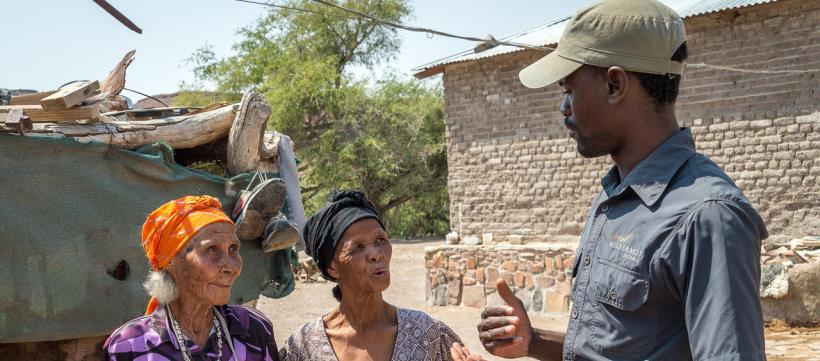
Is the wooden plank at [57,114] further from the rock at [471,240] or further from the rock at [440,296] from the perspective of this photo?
the rock at [471,240]

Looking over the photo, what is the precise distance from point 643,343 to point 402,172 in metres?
20.2

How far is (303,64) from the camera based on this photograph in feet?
70.6

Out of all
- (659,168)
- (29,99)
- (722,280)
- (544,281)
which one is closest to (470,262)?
(544,281)

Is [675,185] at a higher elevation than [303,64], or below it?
below

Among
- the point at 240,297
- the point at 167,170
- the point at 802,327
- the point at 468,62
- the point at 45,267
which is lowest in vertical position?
the point at 802,327

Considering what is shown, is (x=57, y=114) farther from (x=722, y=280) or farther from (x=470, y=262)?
(x=470, y=262)

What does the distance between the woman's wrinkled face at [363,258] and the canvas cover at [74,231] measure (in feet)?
5.62

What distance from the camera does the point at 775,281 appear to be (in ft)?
29.4

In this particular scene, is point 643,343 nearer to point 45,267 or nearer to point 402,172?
point 45,267

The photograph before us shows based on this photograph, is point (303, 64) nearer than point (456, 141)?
No

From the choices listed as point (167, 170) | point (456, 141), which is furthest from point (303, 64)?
point (167, 170)

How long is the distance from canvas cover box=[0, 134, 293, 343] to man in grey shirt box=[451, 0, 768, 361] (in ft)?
8.26

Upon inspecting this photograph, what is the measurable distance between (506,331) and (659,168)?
1.86 ft

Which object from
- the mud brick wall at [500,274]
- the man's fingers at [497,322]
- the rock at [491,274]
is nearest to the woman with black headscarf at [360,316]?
the man's fingers at [497,322]
